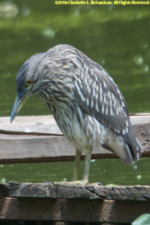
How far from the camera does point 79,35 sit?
368 inches

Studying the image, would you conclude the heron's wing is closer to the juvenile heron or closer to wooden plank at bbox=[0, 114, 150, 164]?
the juvenile heron

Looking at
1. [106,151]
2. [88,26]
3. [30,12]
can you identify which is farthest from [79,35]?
[106,151]

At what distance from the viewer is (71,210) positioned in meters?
3.62

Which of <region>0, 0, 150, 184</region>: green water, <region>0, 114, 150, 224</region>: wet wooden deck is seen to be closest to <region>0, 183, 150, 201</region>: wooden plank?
<region>0, 114, 150, 224</region>: wet wooden deck

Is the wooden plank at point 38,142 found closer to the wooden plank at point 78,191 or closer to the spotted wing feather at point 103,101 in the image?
the spotted wing feather at point 103,101

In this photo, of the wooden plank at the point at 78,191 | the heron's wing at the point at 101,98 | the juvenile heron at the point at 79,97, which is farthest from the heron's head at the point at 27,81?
the wooden plank at the point at 78,191

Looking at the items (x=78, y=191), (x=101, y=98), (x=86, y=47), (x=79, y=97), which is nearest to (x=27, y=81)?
(x=79, y=97)

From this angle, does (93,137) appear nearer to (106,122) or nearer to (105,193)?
(106,122)

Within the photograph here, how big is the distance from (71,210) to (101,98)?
74 cm

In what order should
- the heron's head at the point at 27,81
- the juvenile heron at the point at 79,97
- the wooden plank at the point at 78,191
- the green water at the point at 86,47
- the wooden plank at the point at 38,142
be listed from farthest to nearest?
the green water at the point at 86,47, the wooden plank at the point at 38,142, the juvenile heron at the point at 79,97, the heron's head at the point at 27,81, the wooden plank at the point at 78,191

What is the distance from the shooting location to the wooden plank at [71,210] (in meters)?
3.52

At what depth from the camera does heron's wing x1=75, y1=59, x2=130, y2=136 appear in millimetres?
3932

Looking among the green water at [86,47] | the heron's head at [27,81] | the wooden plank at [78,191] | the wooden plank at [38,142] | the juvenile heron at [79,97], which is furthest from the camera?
the green water at [86,47]

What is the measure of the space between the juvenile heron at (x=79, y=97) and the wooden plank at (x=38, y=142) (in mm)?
117
